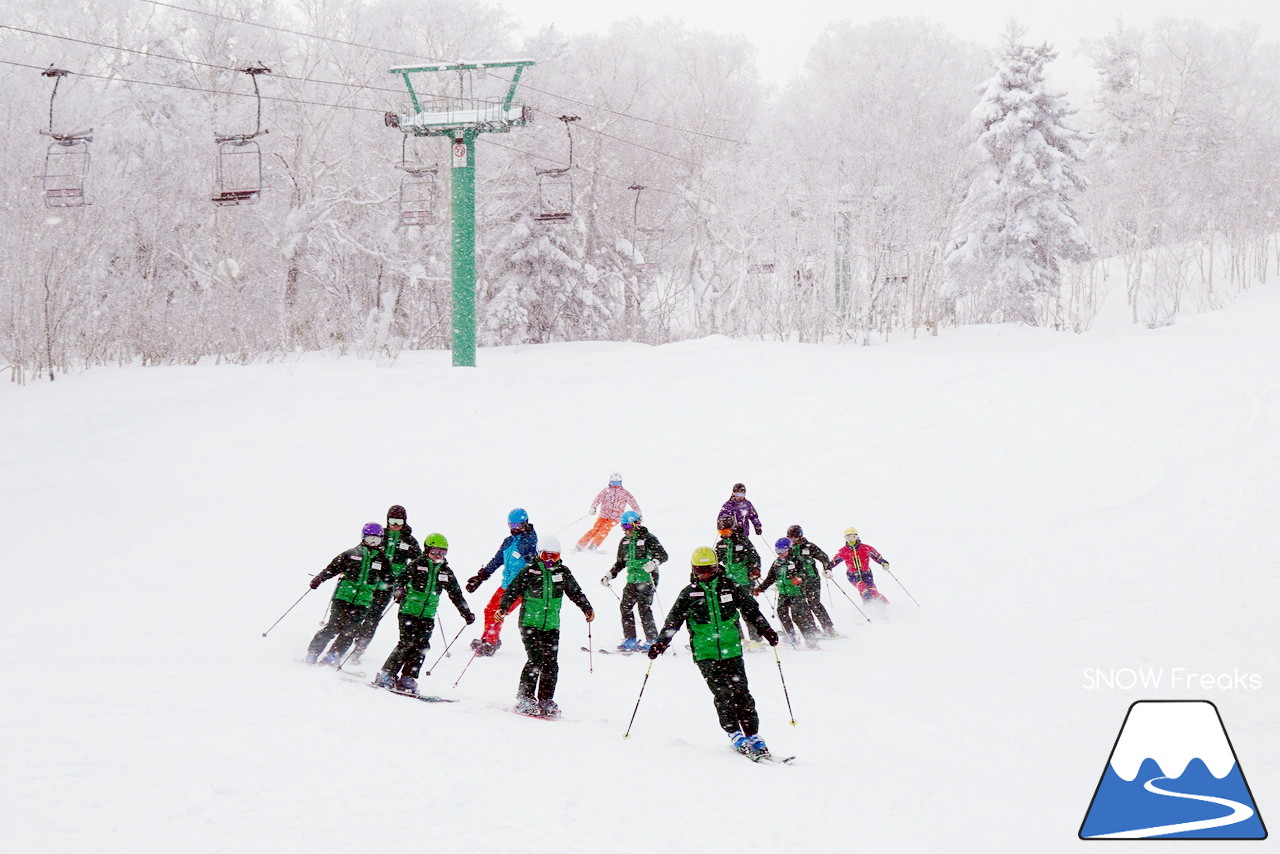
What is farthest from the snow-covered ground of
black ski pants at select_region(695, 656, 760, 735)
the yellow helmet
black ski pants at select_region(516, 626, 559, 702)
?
the yellow helmet


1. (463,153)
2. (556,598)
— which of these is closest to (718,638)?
(556,598)

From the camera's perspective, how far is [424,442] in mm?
22281

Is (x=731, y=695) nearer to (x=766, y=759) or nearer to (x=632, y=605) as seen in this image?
(x=766, y=759)

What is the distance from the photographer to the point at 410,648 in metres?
8.61

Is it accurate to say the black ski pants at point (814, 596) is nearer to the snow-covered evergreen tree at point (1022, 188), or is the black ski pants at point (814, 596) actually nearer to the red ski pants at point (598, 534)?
the red ski pants at point (598, 534)

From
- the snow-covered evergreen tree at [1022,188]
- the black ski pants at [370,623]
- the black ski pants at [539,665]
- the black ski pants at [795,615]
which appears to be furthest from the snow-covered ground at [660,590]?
the snow-covered evergreen tree at [1022,188]

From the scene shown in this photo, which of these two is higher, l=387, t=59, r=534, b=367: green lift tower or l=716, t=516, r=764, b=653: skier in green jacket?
l=387, t=59, r=534, b=367: green lift tower

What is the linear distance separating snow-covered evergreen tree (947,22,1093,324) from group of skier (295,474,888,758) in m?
26.3

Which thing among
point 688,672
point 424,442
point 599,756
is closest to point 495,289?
point 424,442

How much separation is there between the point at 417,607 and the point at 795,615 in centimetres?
444

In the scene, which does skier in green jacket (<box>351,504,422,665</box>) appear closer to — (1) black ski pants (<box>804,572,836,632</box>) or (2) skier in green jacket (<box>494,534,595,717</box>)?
Answer: (2) skier in green jacket (<box>494,534,595,717</box>)

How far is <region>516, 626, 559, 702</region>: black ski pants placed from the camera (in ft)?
27.1

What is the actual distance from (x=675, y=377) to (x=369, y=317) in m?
14.1

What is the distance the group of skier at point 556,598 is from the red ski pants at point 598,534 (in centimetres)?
315
